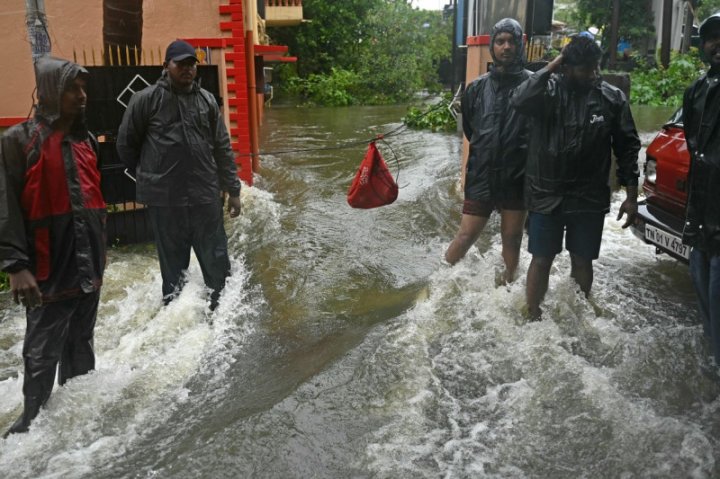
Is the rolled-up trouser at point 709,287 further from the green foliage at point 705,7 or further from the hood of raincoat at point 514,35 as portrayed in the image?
the green foliage at point 705,7

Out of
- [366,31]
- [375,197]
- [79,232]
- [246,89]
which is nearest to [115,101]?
[246,89]

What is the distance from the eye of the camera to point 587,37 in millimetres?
4562

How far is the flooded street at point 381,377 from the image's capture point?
12.5ft

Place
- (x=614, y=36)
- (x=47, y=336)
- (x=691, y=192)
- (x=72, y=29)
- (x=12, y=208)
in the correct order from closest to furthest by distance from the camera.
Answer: (x=12, y=208) → (x=47, y=336) → (x=691, y=192) → (x=72, y=29) → (x=614, y=36)

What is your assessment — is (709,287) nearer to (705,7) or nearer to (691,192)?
(691,192)

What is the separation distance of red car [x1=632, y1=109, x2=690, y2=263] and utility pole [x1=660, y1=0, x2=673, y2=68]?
18.5m

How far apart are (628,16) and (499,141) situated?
2511 centimetres

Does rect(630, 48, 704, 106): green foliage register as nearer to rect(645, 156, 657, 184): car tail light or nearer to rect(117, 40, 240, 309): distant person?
rect(645, 156, 657, 184): car tail light

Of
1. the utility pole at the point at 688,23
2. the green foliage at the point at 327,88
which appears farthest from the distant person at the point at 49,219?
the utility pole at the point at 688,23

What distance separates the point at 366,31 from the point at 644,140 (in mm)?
19086

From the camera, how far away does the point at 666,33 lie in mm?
22703

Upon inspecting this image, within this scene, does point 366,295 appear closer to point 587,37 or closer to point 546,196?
point 546,196

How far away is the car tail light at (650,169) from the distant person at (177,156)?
3.53m

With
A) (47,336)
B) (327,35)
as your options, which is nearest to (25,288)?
(47,336)
